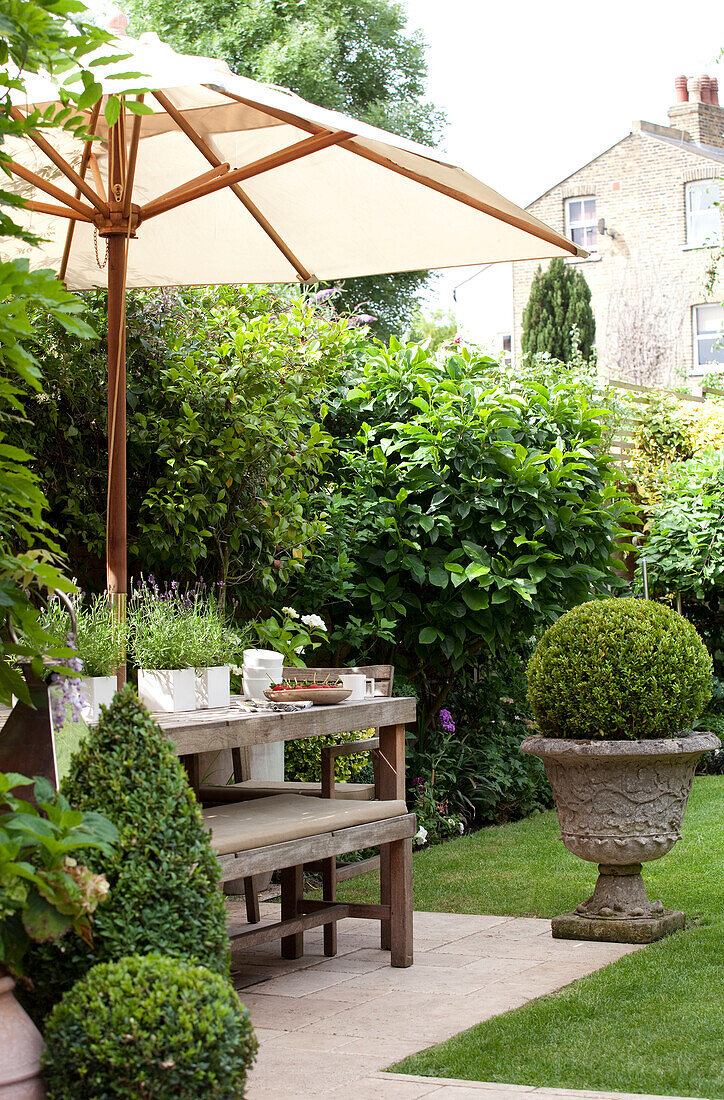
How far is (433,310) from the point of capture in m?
29.2

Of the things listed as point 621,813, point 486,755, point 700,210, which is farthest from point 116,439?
point 700,210

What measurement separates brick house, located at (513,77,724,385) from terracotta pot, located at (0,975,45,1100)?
25.5 m

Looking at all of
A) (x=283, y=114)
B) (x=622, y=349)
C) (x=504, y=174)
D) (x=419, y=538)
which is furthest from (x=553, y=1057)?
(x=504, y=174)

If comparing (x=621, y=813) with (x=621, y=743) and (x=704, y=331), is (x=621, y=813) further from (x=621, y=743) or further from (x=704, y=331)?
(x=704, y=331)

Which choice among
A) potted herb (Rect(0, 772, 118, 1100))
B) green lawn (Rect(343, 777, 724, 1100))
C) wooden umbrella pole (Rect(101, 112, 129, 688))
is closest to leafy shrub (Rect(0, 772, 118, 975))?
potted herb (Rect(0, 772, 118, 1100))

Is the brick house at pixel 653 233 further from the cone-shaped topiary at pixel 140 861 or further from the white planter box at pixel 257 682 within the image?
the cone-shaped topiary at pixel 140 861

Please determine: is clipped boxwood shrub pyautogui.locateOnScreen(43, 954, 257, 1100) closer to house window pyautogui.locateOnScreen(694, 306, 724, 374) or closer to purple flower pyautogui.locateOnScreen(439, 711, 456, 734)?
purple flower pyautogui.locateOnScreen(439, 711, 456, 734)

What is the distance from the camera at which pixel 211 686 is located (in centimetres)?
419

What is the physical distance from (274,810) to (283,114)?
2471mm

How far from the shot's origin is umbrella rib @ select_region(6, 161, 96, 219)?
4.20m

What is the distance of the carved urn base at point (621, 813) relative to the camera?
4.79 metres

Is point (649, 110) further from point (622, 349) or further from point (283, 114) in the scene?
point (283, 114)

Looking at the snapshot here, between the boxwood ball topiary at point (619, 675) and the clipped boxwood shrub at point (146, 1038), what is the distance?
2.67 metres

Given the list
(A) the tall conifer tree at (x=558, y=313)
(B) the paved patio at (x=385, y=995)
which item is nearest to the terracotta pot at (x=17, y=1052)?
(B) the paved patio at (x=385, y=995)
